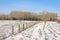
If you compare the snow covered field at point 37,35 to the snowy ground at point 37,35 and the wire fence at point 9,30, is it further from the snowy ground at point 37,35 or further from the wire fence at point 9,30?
the wire fence at point 9,30

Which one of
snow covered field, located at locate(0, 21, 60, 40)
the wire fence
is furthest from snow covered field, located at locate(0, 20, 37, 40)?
snow covered field, located at locate(0, 21, 60, 40)

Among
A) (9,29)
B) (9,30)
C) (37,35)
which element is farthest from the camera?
(9,29)

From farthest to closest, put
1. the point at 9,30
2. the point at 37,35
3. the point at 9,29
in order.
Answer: the point at 9,29, the point at 9,30, the point at 37,35

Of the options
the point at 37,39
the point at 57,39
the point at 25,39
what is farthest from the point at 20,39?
the point at 57,39

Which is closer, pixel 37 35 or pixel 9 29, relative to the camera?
pixel 37 35

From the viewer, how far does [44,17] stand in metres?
12.9

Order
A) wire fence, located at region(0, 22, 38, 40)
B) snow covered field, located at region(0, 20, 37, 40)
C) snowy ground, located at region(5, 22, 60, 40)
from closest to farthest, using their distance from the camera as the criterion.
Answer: wire fence, located at region(0, 22, 38, 40) < snow covered field, located at region(0, 20, 37, 40) < snowy ground, located at region(5, 22, 60, 40)

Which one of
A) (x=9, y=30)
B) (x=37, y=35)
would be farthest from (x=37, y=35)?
(x=9, y=30)

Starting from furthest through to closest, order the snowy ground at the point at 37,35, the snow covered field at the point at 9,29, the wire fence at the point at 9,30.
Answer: the snowy ground at the point at 37,35 < the snow covered field at the point at 9,29 < the wire fence at the point at 9,30

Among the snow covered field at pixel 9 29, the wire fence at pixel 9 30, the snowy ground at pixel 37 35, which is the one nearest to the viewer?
the wire fence at pixel 9 30

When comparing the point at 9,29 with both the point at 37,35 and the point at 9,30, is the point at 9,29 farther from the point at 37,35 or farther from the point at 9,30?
the point at 37,35

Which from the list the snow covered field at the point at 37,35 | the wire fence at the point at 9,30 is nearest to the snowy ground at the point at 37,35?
the snow covered field at the point at 37,35

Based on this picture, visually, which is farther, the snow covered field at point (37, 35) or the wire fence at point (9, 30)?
the snow covered field at point (37, 35)

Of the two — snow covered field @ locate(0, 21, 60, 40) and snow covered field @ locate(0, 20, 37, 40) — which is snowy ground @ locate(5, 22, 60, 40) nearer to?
snow covered field @ locate(0, 21, 60, 40)
